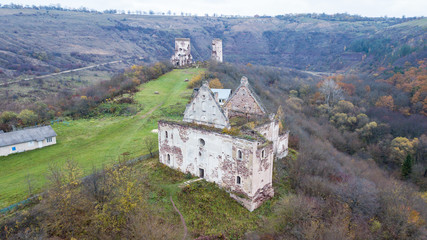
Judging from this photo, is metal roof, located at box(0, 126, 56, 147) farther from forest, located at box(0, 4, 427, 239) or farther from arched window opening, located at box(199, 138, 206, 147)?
arched window opening, located at box(199, 138, 206, 147)

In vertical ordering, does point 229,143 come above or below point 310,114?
above

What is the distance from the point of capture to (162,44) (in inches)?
6344

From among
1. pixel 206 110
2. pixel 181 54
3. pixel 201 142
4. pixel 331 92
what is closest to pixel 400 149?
pixel 331 92

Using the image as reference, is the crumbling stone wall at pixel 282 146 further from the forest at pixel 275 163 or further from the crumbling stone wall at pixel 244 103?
the crumbling stone wall at pixel 244 103

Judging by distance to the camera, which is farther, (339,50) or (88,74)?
(339,50)

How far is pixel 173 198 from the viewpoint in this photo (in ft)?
80.4

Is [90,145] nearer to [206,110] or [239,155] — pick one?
[206,110]

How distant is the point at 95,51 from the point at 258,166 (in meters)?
126

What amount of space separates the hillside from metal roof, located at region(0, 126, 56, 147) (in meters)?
50.0

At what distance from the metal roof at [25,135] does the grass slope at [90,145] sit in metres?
1.75

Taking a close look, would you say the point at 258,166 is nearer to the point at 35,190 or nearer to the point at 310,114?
the point at 35,190

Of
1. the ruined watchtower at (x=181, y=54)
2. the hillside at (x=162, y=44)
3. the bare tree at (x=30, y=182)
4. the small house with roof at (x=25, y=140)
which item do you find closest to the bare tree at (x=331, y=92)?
the hillside at (x=162, y=44)

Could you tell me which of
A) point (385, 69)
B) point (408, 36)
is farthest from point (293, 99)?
point (408, 36)

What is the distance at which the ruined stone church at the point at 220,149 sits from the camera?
24.0 meters
